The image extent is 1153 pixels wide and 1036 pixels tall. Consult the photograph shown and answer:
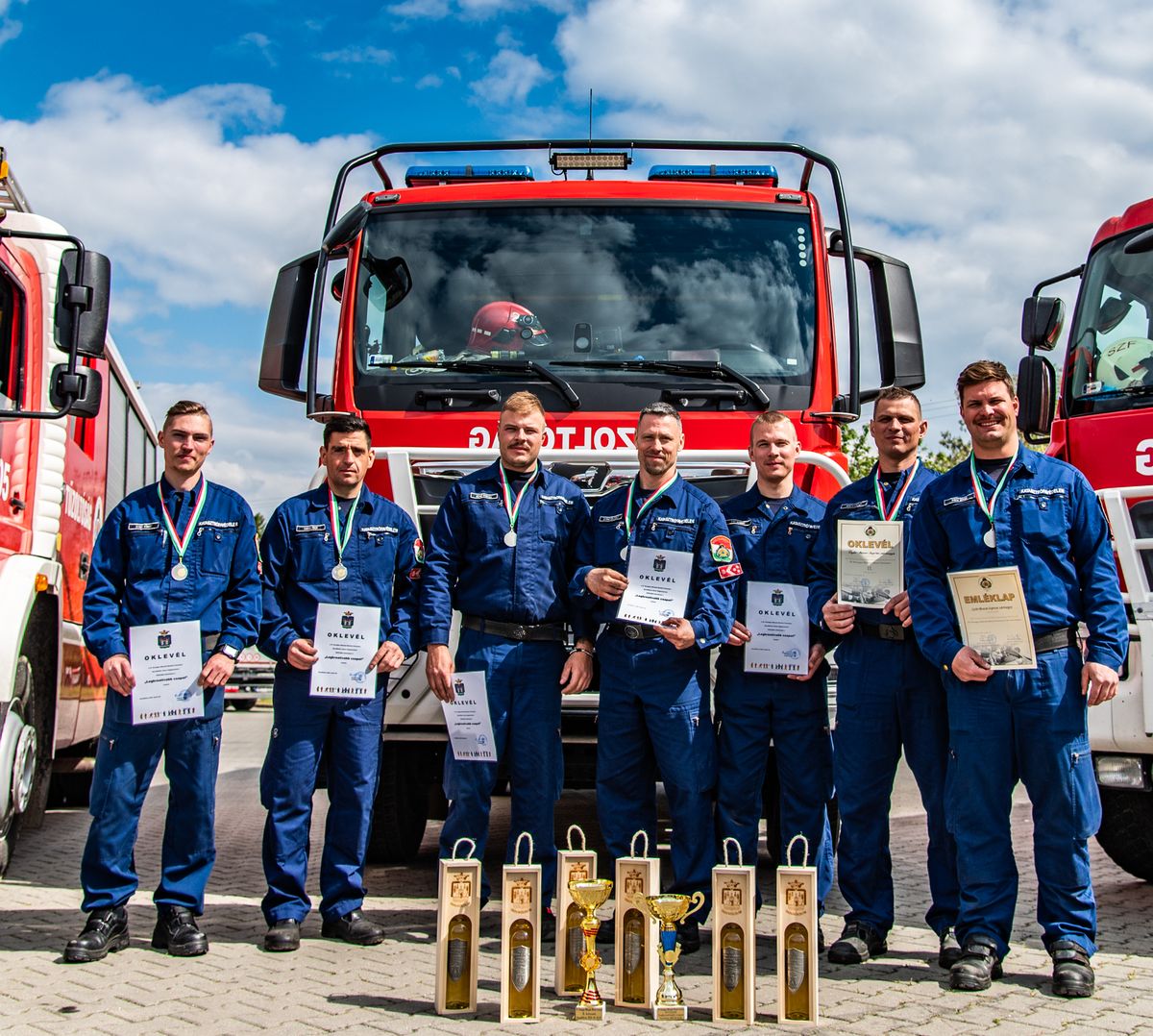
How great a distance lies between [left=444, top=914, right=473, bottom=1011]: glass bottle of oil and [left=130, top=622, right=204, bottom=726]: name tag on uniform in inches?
54.4

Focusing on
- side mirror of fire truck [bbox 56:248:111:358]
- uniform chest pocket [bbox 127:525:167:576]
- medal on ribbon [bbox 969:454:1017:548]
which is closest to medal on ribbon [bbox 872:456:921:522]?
medal on ribbon [bbox 969:454:1017:548]

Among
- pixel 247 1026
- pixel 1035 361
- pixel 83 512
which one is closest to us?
pixel 247 1026

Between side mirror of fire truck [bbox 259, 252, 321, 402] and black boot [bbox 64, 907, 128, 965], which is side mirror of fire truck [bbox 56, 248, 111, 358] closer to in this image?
side mirror of fire truck [bbox 259, 252, 321, 402]

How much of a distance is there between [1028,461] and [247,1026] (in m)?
3.16

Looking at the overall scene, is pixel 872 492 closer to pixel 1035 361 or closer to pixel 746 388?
pixel 746 388

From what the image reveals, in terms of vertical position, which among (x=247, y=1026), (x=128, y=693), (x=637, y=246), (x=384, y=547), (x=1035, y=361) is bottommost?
(x=247, y=1026)

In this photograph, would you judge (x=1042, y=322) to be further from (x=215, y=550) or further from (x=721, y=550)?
(x=215, y=550)

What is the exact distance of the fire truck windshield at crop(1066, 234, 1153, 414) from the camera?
5977 mm

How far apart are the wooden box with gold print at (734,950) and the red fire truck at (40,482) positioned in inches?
123

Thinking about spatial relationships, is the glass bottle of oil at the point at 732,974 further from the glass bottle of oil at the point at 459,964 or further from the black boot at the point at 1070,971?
the black boot at the point at 1070,971

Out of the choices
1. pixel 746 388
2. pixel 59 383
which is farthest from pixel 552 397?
pixel 59 383

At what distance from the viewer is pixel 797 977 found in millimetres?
4086

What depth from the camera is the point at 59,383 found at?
17.2 ft

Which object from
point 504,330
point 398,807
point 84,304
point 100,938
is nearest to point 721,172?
point 504,330
